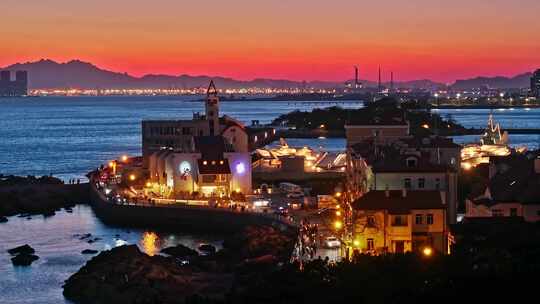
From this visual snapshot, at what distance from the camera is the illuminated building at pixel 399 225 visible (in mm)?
13211

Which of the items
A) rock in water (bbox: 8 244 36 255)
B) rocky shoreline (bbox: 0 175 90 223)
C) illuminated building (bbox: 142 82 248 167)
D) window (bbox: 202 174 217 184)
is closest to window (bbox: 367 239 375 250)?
rock in water (bbox: 8 244 36 255)

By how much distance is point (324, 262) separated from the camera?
12.0 metres

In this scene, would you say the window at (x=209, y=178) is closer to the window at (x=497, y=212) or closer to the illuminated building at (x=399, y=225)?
the illuminated building at (x=399, y=225)

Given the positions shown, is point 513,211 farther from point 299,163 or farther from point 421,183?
point 299,163

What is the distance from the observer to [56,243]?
18406mm

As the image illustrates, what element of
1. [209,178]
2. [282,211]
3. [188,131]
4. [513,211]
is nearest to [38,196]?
[209,178]

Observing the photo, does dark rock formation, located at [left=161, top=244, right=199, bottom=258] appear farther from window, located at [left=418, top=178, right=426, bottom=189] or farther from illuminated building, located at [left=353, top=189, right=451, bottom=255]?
illuminated building, located at [left=353, top=189, right=451, bottom=255]

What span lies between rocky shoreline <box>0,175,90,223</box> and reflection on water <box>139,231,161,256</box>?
149 inches

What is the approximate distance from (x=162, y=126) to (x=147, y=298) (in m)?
14.9

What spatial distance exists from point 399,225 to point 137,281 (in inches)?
137

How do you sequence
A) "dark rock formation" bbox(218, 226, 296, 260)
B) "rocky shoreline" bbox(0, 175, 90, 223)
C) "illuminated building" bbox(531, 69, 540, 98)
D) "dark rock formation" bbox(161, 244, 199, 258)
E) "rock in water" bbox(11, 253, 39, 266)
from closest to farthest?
"dark rock formation" bbox(218, 226, 296, 260)
"rock in water" bbox(11, 253, 39, 266)
"dark rock formation" bbox(161, 244, 199, 258)
"rocky shoreline" bbox(0, 175, 90, 223)
"illuminated building" bbox(531, 69, 540, 98)

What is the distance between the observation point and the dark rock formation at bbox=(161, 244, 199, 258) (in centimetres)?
1645

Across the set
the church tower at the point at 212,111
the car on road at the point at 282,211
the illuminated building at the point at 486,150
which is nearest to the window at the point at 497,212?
the car on road at the point at 282,211

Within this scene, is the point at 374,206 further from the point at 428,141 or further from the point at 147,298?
the point at 428,141
